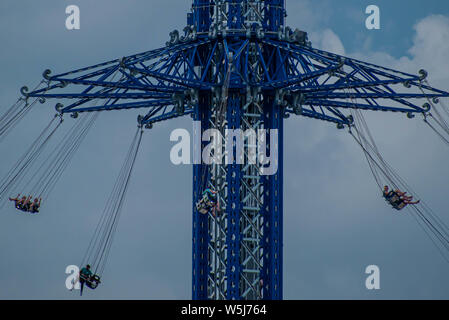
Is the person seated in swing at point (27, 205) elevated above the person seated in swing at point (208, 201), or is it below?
above

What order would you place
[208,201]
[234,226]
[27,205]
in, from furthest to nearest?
[234,226] < [27,205] < [208,201]

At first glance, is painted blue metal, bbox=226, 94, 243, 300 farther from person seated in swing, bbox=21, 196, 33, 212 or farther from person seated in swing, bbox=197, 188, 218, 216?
person seated in swing, bbox=21, 196, 33, 212

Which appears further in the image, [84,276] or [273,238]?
[273,238]

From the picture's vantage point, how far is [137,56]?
110 metres

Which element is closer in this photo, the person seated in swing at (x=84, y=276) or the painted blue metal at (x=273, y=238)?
the person seated in swing at (x=84, y=276)

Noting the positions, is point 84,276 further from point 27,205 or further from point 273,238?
point 273,238

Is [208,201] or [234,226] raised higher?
[208,201]

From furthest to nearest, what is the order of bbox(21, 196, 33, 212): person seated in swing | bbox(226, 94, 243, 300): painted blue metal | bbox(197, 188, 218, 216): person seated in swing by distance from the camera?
bbox(226, 94, 243, 300): painted blue metal → bbox(21, 196, 33, 212): person seated in swing → bbox(197, 188, 218, 216): person seated in swing

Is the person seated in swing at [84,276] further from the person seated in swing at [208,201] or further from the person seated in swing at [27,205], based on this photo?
the person seated in swing at [208,201]

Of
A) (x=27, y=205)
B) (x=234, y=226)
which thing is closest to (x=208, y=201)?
(x=234, y=226)

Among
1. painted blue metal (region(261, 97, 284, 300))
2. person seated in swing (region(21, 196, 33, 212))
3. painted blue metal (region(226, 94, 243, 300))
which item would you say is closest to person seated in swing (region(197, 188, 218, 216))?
painted blue metal (region(226, 94, 243, 300))

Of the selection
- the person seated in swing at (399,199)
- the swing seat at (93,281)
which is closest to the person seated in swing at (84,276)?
the swing seat at (93,281)
